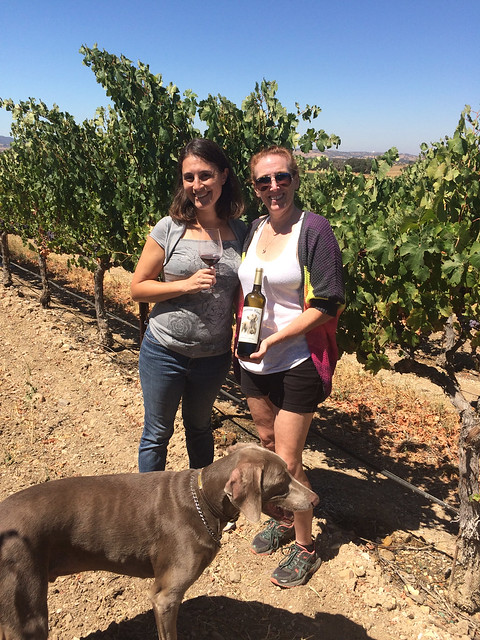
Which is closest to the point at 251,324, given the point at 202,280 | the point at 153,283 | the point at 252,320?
the point at 252,320

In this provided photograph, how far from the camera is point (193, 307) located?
2973 millimetres

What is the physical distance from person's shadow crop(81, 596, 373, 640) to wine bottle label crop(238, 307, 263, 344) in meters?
1.88

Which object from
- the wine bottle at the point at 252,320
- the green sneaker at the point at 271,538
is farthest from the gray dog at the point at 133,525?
the green sneaker at the point at 271,538

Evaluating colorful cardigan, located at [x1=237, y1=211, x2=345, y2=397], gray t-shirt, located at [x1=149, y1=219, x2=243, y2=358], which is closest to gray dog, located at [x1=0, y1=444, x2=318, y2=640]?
gray t-shirt, located at [x1=149, y1=219, x2=243, y2=358]

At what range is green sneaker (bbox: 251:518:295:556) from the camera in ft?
12.3

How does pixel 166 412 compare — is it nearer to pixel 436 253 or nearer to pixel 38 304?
pixel 436 253

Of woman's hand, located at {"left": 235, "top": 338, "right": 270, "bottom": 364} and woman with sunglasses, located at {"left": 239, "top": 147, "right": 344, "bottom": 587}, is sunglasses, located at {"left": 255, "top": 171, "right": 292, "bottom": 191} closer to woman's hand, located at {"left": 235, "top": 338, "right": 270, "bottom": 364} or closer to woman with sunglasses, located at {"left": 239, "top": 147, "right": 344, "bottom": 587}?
woman with sunglasses, located at {"left": 239, "top": 147, "right": 344, "bottom": 587}

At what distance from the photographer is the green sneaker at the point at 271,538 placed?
3758mm

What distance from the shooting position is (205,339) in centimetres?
299

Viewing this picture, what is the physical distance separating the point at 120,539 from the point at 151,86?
182 inches

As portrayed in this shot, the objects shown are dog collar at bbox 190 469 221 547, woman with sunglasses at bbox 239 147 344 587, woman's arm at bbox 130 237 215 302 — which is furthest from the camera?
woman's arm at bbox 130 237 215 302

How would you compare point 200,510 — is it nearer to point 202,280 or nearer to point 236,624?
point 236,624

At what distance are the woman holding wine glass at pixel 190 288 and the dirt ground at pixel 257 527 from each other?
1.04 meters

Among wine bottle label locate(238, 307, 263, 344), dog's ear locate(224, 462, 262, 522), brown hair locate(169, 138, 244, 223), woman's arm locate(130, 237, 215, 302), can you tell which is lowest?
dog's ear locate(224, 462, 262, 522)
